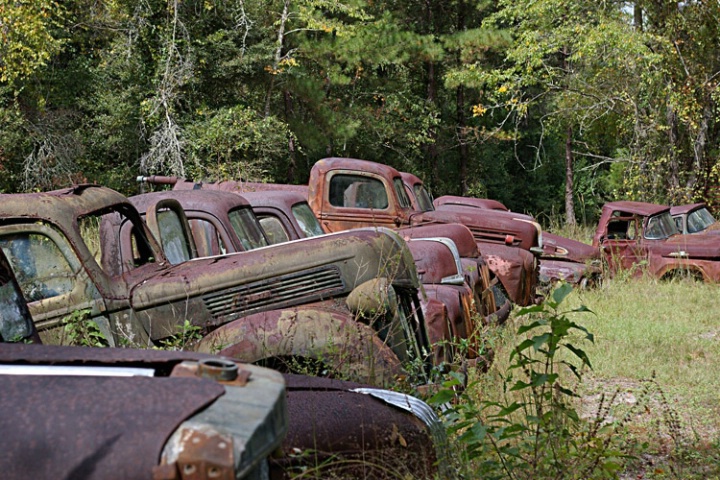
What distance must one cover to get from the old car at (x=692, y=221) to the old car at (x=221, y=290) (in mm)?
11430

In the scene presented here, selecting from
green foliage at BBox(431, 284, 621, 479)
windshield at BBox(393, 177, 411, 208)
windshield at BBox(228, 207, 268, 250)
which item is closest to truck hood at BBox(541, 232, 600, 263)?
windshield at BBox(393, 177, 411, 208)

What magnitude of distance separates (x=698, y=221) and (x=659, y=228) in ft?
3.44

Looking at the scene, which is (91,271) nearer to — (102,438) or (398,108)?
(102,438)

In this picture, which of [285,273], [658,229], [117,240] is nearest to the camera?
[285,273]

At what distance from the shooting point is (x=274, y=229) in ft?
32.4

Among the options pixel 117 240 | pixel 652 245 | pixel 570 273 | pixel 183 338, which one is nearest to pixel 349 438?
pixel 183 338

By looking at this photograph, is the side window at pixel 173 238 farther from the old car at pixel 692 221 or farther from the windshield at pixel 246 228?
the old car at pixel 692 221

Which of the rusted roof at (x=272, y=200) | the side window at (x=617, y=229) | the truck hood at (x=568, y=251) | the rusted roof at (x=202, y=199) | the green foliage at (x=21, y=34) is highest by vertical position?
the green foliage at (x=21, y=34)

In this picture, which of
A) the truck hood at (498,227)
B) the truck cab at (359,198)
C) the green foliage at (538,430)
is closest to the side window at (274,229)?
the truck cab at (359,198)

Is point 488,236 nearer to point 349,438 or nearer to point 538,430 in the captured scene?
point 538,430

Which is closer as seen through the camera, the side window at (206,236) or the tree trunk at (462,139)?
the side window at (206,236)

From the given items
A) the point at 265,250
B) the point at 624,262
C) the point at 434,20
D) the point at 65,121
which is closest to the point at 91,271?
the point at 265,250

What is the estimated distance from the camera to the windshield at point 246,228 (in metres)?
8.38

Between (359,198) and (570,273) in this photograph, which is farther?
(570,273)
